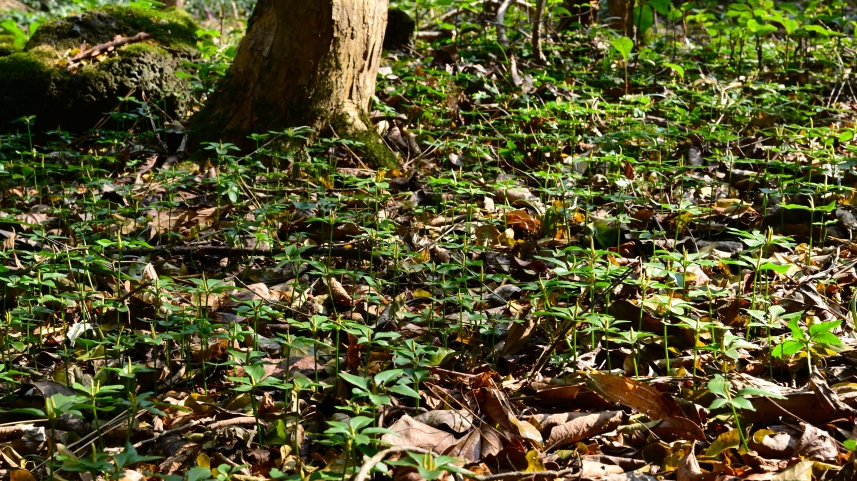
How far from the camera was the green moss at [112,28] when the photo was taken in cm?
570

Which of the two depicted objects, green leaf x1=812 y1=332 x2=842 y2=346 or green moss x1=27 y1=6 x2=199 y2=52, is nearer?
green leaf x1=812 y1=332 x2=842 y2=346

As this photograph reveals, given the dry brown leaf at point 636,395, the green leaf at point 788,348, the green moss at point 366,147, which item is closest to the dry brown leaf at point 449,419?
the dry brown leaf at point 636,395

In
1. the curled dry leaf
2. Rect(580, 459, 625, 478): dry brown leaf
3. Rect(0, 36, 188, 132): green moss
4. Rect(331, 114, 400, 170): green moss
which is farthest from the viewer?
Rect(0, 36, 188, 132): green moss

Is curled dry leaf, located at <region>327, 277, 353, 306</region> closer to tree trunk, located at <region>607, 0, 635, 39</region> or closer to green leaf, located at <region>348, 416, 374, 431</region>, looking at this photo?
green leaf, located at <region>348, 416, 374, 431</region>

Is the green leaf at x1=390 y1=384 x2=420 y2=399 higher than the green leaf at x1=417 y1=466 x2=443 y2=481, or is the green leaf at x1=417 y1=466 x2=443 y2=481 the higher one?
the green leaf at x1=417 y1=466 x2=443 y2=481

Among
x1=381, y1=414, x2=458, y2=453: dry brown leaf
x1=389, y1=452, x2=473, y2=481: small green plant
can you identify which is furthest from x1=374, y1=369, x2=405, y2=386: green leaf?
x1=389, y1=452, x2=473, y2=481: small green plant

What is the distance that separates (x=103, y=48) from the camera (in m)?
5.55

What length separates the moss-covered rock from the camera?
5086 mm

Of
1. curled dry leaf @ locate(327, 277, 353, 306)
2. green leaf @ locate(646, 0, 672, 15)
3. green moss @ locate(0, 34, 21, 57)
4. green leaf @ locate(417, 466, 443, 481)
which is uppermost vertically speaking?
green leaf @ locate(646, 0, 672, 15)

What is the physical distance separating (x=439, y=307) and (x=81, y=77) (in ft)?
12.0

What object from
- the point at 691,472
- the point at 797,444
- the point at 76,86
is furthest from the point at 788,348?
the point at 76,86

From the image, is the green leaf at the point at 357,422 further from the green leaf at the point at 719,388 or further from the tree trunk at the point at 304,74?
the tree trunk at the point at 304,74

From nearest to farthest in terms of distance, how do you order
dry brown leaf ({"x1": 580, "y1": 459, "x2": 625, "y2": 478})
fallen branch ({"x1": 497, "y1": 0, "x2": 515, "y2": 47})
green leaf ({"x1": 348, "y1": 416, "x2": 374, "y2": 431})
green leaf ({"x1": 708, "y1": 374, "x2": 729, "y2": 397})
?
green leaf ({"x1": 348, "y1": 416, "x2": 374, "y2": 431}), green leaf ({"x1": 708, "y1": 374, "x2": 729, "y2": 397}), dry brown leaf ({"x1": 580, "y1": 459, "x2": 625, "y2": 478}), fallen branch ({"x1": 497, "y1": 0, "x2": 515, "y2": 47})

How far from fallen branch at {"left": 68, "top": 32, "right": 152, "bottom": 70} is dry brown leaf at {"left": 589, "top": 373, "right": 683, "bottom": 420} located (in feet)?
15.3
